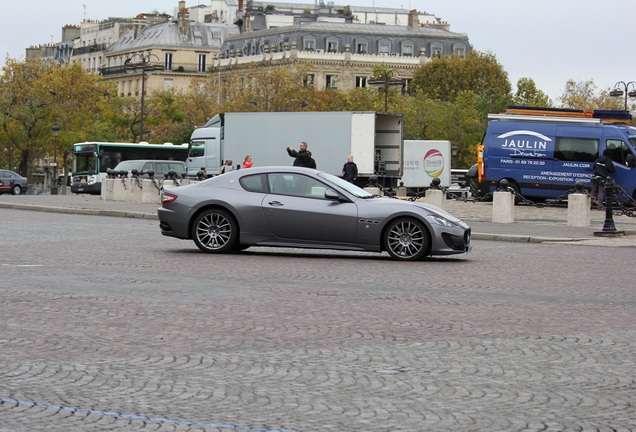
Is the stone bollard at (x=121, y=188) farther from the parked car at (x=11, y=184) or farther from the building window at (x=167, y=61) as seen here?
the building window at (x=167, y=61)

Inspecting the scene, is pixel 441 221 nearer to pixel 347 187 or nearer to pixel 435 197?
pixel 347 187

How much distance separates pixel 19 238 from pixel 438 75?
10581cm

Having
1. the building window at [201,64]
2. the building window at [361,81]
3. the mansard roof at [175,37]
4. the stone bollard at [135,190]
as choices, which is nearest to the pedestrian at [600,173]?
the stone bollard at [135,190]

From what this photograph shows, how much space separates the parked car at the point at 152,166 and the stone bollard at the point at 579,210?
97.6ft

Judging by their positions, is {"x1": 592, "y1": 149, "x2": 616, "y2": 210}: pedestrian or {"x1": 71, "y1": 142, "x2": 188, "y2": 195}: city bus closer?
{"x1": 592, "y1": 149, "x2": 616, "y2": 210}: pedestrian

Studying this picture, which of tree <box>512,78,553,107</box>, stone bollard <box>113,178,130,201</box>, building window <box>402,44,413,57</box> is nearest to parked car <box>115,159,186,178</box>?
stone bollard <box>113,178,130,201</box>

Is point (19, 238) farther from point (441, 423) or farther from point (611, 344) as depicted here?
point (441, 423)

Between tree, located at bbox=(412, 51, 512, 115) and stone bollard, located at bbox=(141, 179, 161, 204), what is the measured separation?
83054 mm

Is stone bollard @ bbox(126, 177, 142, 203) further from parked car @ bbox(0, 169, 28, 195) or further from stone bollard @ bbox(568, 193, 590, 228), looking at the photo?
parked car @ bbox(0, 169, 28, 195)

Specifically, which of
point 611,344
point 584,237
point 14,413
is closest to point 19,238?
point 584,237

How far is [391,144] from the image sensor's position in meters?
53.9

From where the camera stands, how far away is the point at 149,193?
43.0 m

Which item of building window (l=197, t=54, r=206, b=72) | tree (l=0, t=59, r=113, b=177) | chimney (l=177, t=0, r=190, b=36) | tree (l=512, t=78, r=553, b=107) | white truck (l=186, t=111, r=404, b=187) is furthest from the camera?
chimney (l=177, t=0, r=190, b=36)

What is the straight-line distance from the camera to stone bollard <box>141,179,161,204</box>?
4275 cm
